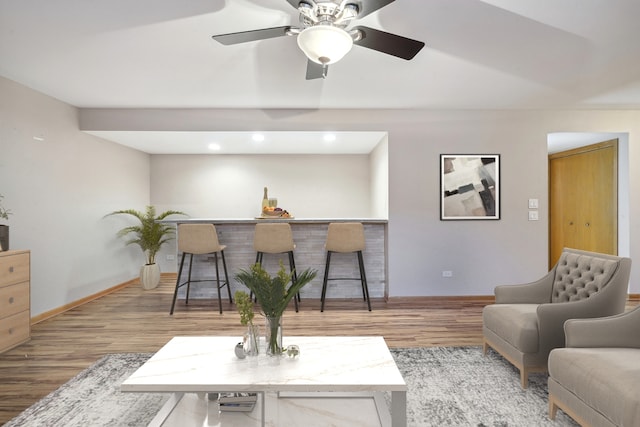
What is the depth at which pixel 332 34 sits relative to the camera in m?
1.70

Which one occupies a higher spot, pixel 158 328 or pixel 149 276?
pixel 149 276

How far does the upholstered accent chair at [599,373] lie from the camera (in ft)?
4.52

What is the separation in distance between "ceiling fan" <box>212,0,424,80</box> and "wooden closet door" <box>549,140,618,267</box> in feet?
14.5

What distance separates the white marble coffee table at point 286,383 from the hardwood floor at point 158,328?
1.11 meters

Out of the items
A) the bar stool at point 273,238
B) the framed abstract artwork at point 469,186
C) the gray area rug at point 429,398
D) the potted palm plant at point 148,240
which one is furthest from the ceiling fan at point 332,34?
the potted palm plant at point 148,240

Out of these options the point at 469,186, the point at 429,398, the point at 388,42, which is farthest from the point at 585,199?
the point at 388,42

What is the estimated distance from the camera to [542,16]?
2182 mm

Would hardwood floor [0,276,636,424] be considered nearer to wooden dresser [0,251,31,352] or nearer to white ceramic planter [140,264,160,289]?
wooden dresser [0,251,31,352]

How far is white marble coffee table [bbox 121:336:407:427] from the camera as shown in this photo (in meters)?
1.45

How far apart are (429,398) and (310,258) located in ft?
8.12

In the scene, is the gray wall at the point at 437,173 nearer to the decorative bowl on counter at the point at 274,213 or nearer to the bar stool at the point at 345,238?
the bar stool at the point at 345,238

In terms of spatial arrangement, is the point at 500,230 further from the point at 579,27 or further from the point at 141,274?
the point at 141,274

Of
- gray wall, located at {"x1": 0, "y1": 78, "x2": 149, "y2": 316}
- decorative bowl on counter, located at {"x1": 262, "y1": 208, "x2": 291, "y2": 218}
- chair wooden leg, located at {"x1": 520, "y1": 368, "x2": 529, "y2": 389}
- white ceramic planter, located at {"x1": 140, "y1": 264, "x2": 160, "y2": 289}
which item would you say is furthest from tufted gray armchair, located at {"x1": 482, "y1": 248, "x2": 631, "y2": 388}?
white ceramic planter, located at {"x1": 140, "y1": 264, "x2": 160, "y2": 289}

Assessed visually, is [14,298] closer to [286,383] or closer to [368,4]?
[286,383]
